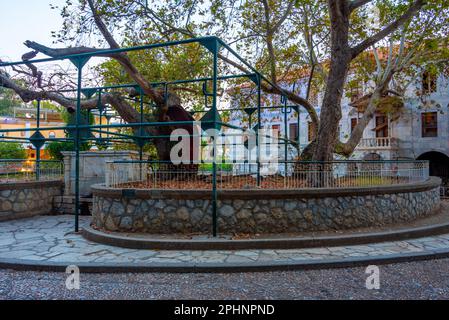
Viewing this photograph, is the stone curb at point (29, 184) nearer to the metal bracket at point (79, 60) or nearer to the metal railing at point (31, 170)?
the metal railing at point (31, 170)

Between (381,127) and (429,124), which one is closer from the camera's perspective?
(429,124)

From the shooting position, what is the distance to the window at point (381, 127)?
24638mm

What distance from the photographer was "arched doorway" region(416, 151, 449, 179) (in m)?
23.3

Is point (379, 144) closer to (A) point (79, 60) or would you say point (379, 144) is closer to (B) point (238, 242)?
(B) point (238, 242)

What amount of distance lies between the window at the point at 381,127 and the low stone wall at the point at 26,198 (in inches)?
900

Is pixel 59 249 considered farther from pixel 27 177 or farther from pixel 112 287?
pixel 27 177

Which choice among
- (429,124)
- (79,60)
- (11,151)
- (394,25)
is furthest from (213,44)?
(429,124)

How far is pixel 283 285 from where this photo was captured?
410 cm

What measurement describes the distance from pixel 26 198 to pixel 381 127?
23.9 metres

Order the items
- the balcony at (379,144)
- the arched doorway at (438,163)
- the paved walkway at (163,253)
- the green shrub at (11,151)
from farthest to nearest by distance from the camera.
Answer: the balcony at (379,144)
the arched doorway at (438,163)
the green shrub at (11,151)
the paved walkway at (163,253)

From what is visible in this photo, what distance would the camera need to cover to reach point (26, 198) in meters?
8.69

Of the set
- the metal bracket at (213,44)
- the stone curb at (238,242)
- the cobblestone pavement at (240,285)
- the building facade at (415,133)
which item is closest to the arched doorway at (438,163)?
the building facade at (415,133)

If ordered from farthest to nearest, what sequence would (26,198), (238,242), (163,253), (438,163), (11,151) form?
(438,163) < (11,151) < (26,198) < (238,242) < (163,253)

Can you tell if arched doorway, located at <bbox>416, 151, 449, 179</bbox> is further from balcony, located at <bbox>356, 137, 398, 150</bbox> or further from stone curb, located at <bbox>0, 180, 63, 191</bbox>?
stone curb, located at <bbox>0, 180, 63, 191</bbox>
